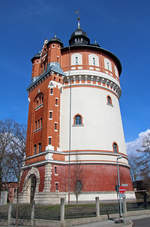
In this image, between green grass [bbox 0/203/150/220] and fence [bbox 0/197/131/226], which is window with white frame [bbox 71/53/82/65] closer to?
green grass [bbox 0/203/150/220]

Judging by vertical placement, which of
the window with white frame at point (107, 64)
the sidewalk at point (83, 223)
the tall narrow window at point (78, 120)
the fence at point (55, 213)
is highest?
the window with white frame at point (107, 64)

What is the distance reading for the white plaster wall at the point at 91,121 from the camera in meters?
27.9

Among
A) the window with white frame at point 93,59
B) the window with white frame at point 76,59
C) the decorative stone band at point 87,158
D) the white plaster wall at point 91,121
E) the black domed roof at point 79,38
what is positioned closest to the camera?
the decorative stone band at point 87,158

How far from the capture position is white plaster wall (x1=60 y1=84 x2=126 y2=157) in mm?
27922

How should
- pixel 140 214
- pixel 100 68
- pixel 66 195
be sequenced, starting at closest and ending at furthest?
1. pixel 140 214
2. pixel 66 195
3. pixel 100 68

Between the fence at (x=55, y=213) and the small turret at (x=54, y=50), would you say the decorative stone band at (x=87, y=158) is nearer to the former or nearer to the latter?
the fence at (x=55, y=213)

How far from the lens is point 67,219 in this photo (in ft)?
46.6

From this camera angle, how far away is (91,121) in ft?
95.1

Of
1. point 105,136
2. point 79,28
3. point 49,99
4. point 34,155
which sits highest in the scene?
point 79,28

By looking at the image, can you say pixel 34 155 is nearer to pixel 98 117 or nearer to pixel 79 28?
pixel 98 117

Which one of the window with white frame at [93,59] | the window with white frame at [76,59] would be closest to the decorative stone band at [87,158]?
the window with white frame at [93,59]

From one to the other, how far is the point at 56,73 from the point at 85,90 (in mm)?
4997

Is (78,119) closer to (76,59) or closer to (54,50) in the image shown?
(76,59)

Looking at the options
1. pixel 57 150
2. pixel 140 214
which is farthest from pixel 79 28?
pixel 140 214
